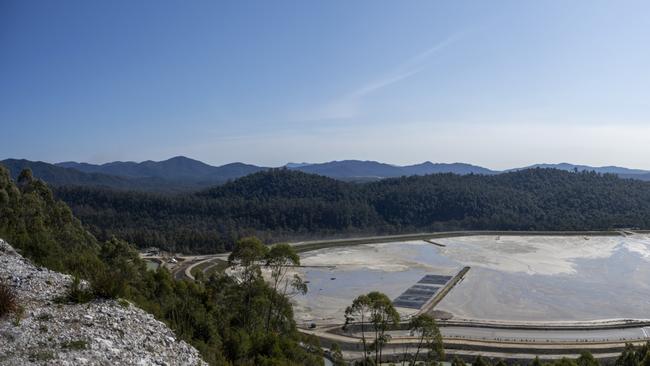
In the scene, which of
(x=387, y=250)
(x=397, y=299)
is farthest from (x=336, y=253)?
(x=397, y=299)

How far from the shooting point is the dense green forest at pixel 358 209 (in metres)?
93.6

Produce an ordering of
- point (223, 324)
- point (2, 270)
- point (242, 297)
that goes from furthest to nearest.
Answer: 1. point (242, 297)
2. point (223, 324)
3. point (2, 270)

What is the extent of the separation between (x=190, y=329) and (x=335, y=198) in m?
115

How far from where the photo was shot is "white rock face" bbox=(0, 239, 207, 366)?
882cm

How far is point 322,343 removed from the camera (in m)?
33.5

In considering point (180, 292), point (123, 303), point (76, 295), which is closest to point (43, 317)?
point (76, 295)

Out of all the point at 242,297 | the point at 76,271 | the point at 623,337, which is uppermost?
the point at 76,271

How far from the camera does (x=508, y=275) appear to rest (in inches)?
2206

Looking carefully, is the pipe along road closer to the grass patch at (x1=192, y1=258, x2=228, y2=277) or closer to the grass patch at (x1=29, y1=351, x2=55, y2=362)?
the grass patch at (x1=29, y1=351, x2=55, y2=362)

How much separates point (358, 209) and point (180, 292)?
92.0 meters

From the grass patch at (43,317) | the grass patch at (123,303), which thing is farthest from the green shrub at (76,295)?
the grass patch at (43,317)

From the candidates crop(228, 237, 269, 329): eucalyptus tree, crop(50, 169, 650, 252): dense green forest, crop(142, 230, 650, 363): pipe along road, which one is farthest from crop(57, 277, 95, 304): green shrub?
crop(50, 169, 650, 252): dense green forest

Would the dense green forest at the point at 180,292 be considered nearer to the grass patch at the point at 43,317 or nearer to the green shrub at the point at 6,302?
the grass patch at the point at 43,317

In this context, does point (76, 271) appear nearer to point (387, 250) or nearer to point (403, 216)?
point (387, 250)
